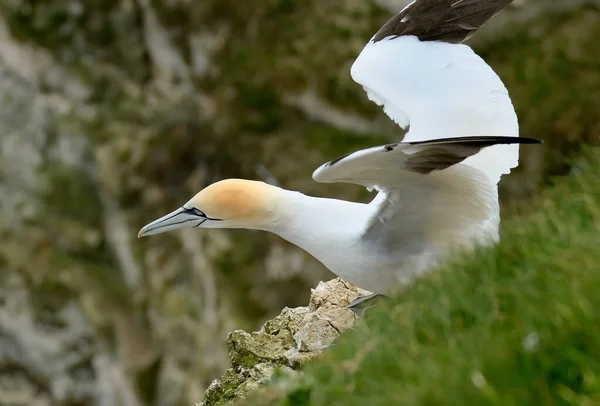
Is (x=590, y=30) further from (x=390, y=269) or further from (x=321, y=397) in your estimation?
(x=321, y=397)

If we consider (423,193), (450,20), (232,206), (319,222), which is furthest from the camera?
(450,20)

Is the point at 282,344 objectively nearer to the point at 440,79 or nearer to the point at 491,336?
the point at 440,79

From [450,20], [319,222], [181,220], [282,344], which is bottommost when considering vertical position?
[282,344]

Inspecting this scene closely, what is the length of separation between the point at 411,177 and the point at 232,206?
111 centimetres

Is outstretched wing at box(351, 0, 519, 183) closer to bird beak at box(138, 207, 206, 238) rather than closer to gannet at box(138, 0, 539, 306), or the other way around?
gannet at box(138, 0, 539, 306)

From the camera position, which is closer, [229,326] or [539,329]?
[539,329]

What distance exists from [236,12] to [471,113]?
9.11 meters

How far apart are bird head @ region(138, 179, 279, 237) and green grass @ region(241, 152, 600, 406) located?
1716mm

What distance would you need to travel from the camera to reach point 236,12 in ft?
43.8

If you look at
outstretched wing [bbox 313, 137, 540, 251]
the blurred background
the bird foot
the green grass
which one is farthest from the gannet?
the blurred background

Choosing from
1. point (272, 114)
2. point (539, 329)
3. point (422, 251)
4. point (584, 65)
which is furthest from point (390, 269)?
point (272, 114)

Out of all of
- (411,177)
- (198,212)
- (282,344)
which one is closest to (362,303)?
(282,344)

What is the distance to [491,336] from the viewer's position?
7.13 feet

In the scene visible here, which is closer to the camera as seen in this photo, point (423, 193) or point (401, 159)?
point (401, 159)
